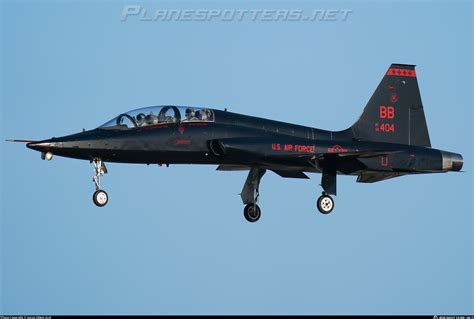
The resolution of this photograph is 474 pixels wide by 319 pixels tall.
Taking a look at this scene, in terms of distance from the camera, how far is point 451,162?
37.8 metres

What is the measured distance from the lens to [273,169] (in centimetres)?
3762

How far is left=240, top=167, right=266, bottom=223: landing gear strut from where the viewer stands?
38062mm

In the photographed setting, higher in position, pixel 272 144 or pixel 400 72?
pixel 400 72

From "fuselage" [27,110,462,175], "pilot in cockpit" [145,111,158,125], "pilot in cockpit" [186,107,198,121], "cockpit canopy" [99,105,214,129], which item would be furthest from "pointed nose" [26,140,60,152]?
"pilot in cockpit" [186,107,198,121]

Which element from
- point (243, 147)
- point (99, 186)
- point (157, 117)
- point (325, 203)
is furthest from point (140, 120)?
point (325, 203)

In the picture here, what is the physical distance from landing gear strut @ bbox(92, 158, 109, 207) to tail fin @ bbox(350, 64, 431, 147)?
29.8 ft

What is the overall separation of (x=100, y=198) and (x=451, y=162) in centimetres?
1212

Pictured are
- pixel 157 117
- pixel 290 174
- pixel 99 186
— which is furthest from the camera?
pixel 290 174

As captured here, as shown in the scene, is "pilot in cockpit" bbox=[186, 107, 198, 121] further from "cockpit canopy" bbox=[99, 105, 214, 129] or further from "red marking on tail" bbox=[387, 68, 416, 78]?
"red marking on tail" bbox=[387, 68, 416, 78]

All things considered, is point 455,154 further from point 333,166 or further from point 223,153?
point 223,153

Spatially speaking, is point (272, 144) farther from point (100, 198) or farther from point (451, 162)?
point (451, 162)

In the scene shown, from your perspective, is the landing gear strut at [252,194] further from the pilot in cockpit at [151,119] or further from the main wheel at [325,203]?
the pilot in cockpit at [151,119]

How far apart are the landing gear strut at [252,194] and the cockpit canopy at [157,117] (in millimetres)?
3128

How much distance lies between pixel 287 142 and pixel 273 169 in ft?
5.97
